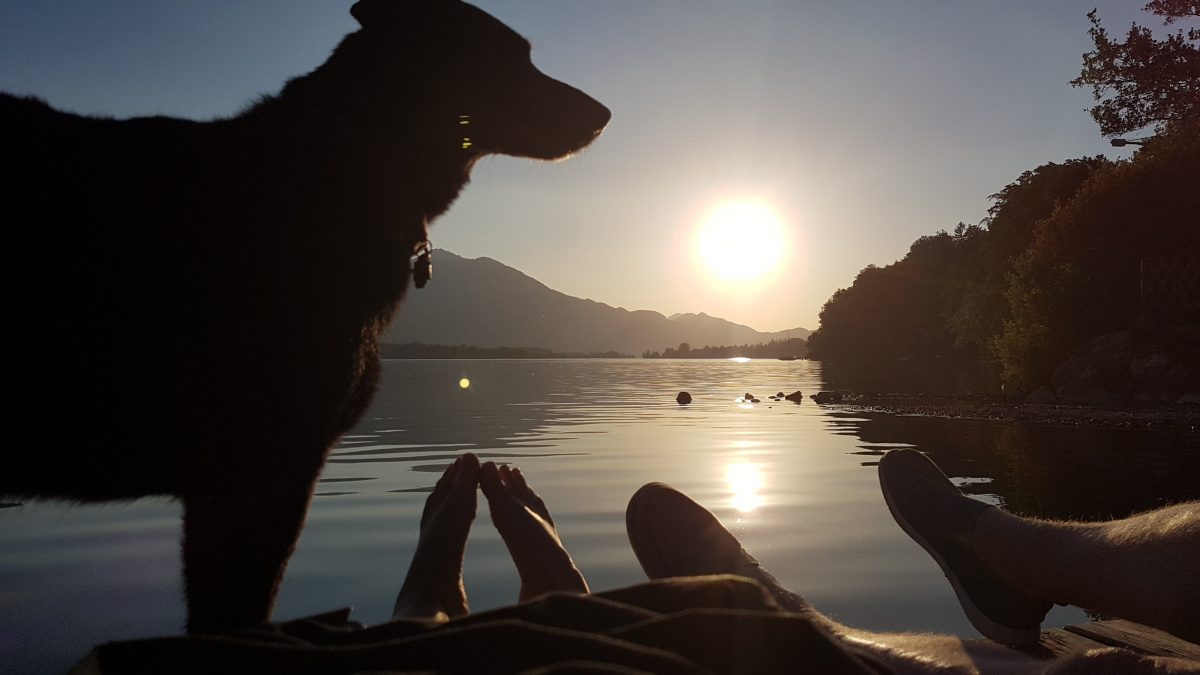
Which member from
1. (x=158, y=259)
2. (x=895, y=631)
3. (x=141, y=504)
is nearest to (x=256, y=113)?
(x=158, y=259)

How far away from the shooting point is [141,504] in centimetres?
625

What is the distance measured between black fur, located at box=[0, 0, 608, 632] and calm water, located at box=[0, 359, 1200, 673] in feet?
1.39

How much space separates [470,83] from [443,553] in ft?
7.40

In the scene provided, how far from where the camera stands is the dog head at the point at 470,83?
312cm

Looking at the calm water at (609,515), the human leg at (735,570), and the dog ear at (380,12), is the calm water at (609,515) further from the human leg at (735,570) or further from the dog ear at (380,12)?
the dog ear at (380,12)

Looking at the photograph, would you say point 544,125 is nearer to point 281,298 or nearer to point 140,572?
point 281,298

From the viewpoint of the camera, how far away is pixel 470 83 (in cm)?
339

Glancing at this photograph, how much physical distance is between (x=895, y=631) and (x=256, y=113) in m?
3.66

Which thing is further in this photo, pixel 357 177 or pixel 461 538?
pixel 461 538

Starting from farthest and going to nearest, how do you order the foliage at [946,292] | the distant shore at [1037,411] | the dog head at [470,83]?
the foliage at [946,292], the distant shore at [1037,411], the dog head at [470,83]

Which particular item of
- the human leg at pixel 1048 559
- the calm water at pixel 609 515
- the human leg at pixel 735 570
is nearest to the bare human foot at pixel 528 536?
the human leg at pixel 735 570

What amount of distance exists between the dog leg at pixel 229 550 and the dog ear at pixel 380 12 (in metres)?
2.06

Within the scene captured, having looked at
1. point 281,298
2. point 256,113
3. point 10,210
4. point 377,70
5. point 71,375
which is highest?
point 377,70

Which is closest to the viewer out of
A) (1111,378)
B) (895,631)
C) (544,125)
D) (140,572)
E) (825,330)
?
(895,631)
